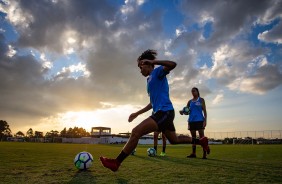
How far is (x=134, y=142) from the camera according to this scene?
457 centimetres

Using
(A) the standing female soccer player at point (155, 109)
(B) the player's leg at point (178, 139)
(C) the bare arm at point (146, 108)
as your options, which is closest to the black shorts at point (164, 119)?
(A) the standing female soccer player at point (155, 109)

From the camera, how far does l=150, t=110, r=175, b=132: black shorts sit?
15.3 feet

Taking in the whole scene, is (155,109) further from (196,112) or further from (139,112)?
(196,112)

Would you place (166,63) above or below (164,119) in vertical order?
above

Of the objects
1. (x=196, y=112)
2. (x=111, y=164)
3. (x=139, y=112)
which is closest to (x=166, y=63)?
(x=139, y=112)

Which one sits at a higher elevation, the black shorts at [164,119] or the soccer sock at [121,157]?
the black shorts at [164,119]

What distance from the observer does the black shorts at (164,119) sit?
4.66 metres

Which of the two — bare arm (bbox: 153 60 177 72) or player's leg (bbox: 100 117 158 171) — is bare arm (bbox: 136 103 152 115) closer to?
player's leg (bbox: 100 117 158 171)

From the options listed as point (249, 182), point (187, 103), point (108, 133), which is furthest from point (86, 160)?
point (108, 133)

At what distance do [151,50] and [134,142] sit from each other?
1.98 m

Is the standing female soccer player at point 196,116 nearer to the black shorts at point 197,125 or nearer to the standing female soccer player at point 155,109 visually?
the black shorts at point 197,125

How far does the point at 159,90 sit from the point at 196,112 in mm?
5213

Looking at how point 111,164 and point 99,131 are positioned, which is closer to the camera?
point 111,164

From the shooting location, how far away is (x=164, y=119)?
15.4ft
